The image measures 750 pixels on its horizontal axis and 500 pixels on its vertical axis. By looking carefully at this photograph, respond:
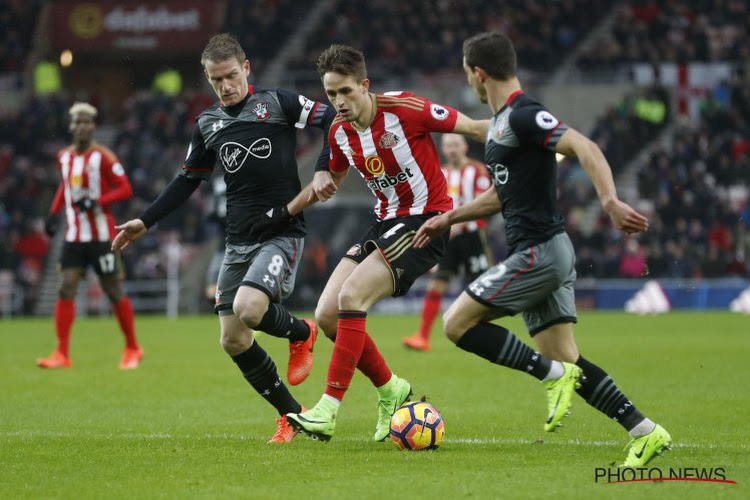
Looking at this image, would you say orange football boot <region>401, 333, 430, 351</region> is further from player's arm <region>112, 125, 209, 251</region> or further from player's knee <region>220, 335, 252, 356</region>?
player's knee <region>220, 335, 252, 356</region>

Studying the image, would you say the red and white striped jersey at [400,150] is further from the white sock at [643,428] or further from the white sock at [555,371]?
the white sock at [643,428]

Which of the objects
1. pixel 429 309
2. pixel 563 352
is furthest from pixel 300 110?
pixel 429 309

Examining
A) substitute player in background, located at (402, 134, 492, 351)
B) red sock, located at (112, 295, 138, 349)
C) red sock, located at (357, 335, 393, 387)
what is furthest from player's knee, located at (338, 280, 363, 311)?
substitute player in background, located at (402, 134, 492, 351)

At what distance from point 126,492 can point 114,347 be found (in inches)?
412

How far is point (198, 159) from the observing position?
25.5 ft

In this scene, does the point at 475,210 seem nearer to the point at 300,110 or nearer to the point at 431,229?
the point at 431,229

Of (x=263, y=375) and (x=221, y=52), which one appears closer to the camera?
(x=221, y=52)

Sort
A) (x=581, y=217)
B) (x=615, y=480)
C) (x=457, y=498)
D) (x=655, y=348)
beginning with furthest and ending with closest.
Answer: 1. (x=581, y=217)
2. (x=655, y=348)
3. (x=615, y=480)
4. (x=457, y=498)

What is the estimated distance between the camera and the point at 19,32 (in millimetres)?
34750

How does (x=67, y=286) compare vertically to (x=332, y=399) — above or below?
below

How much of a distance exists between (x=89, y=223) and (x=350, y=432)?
19.1ft

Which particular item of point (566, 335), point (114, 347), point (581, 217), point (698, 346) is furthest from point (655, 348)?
point (581, 217)

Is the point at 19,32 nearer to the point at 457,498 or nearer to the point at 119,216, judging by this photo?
the point at 119,216

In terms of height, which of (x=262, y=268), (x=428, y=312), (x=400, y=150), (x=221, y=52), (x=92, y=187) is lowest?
(x=428, y=312)
